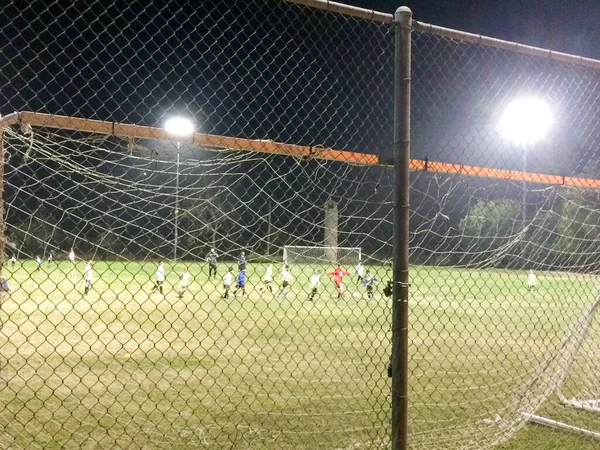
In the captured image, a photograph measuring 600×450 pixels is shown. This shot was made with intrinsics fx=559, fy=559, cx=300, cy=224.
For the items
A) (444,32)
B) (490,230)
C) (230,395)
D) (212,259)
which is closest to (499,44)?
(444,32)

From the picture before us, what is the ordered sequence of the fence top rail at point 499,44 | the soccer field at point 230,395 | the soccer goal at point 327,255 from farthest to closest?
the soccer goal at point 327,255 → the soccer field at point 230,395 → the fence top rail at point 499,44

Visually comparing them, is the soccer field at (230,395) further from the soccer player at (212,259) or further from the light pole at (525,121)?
the light pole at (525,121)

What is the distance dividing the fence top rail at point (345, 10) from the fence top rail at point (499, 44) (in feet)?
0.67

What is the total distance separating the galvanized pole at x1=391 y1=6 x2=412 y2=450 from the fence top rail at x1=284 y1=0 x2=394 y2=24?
13 cm

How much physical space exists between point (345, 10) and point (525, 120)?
11628mm

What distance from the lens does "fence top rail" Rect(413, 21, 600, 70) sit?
3.38 meters

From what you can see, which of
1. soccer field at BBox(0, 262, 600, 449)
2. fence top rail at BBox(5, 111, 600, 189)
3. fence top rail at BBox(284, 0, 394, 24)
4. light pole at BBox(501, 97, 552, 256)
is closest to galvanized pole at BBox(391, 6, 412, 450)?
fence top rail at BBox(284, 0, 394, 24)

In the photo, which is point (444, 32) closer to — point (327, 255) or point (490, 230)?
point (327, 255)

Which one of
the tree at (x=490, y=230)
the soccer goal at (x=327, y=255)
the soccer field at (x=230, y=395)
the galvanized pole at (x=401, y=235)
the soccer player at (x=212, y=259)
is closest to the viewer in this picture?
the galvanized pole at (x=401, y=235)

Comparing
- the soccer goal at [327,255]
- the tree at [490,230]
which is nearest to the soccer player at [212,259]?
the soccer goal at [327,255]

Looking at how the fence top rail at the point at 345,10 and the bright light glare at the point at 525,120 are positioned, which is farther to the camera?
the bright light glare at the point at 525,120

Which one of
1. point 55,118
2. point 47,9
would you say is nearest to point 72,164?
point 55,118

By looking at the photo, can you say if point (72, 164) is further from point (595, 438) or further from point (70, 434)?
point (595, 438)

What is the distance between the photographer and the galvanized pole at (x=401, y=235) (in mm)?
3051
